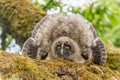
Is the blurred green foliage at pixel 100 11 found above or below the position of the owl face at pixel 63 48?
above

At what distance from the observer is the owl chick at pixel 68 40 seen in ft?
12.8

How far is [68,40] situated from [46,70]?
0.81m

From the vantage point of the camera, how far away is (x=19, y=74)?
9.38 ft

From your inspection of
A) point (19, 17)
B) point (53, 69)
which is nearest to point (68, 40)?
point (53, 69)

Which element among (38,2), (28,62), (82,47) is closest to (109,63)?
(82,47)

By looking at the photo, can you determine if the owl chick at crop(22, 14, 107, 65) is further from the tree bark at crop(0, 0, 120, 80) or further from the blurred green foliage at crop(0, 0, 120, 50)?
the blurred green foliage at crop(0, 0, 120, 50)

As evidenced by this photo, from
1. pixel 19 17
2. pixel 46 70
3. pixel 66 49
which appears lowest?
pixel 46 70

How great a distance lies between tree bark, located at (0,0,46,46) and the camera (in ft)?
17.1

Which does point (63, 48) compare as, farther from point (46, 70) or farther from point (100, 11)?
point (100, 11)

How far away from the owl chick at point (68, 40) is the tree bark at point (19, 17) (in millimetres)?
1189

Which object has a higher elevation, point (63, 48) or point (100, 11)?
point (100, 11)

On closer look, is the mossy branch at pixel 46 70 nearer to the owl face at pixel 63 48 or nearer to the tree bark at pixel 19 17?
the owl face at pixel 63 48

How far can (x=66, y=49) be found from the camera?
3.89 meters

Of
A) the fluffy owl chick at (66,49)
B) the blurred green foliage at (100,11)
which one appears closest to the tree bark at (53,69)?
the fluffy owl chick at (66,49)
